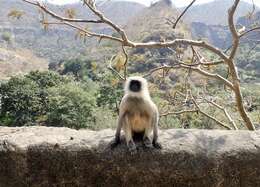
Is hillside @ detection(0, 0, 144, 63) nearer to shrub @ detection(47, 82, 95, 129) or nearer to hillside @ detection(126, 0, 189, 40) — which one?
hillside @ detection(126, 0, 189, 40)

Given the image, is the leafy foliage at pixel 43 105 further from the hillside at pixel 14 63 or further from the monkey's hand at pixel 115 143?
the hillside at pixel 14 63

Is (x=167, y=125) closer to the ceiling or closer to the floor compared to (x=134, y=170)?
closer to the floor

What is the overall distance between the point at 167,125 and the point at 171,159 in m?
11.3

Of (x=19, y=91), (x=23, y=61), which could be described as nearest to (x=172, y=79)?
(x=19, y=91)

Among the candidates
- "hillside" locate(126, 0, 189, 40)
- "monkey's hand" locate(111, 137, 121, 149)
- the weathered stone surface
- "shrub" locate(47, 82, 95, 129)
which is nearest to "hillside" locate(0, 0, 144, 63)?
"hillside" locate(126, 0, 189, 40)

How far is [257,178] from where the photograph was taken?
575cm

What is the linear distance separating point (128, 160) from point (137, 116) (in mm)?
544

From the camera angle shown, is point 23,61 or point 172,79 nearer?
point 172,79

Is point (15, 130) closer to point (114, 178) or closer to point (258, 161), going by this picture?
point (114, 178)

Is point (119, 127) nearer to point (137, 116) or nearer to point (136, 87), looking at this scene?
point (137, 116)

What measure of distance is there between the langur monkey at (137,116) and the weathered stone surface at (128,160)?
0.46ft

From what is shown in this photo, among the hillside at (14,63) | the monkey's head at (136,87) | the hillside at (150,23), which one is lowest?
the hillside at (14,63)

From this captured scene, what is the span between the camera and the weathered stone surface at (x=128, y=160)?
575 centimetres

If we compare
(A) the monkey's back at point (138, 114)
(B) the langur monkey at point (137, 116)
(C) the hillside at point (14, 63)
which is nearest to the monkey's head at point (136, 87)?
(B) the langur monkey at point (137, 116)
